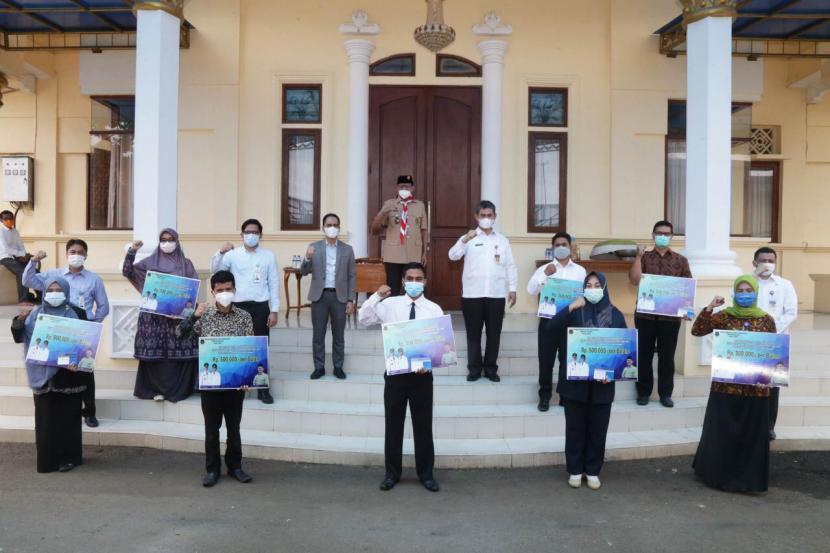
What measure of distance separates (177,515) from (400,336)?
2.05m

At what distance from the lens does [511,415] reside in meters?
6.27

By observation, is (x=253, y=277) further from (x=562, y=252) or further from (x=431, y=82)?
(x=431, y=82)

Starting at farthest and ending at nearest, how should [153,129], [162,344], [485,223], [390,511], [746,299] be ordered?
[153,129] → [485,223] → [162,344] → [746,299] → [390,511]

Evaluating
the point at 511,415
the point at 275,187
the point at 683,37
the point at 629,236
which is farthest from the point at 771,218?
the point at 275,187

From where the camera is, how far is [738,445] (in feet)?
17.3

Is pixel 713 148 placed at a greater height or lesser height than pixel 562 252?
greater

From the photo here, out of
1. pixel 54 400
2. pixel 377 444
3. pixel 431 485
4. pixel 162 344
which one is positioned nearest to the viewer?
pixel 431 485

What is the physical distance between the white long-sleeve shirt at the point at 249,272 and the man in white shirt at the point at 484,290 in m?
1.95

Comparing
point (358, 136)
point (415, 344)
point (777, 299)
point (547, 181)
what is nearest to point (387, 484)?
point (415, 344)

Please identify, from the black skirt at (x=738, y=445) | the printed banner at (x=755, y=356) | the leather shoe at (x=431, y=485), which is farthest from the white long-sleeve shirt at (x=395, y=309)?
the black skirt at (x=738, y=445)

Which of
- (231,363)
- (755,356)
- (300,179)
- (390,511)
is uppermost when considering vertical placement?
(300,179)

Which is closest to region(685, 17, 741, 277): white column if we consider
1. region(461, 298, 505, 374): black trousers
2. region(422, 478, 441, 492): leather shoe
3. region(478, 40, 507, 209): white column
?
region(461, 298, 505, 374): black trousers

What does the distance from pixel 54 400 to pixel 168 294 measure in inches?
52.0

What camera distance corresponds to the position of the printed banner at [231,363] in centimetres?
504
